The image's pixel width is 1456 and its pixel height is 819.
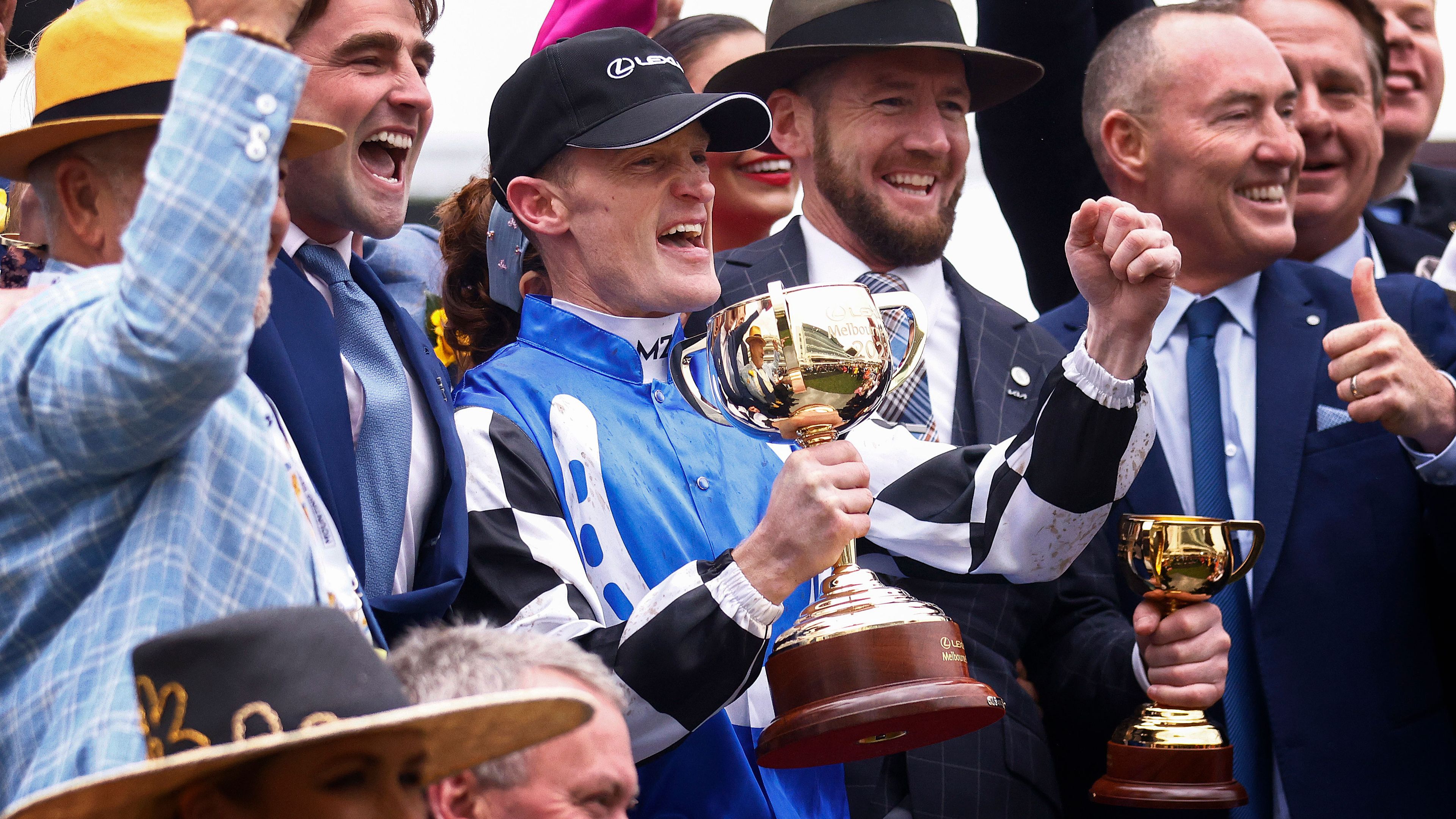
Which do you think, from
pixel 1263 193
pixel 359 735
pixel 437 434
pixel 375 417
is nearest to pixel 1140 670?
pixel 1263 193

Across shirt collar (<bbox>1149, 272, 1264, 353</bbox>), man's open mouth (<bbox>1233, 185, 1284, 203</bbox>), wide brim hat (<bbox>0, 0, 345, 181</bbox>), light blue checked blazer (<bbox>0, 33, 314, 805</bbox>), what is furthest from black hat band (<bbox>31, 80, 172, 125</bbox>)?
man's open mouth (<bbox>1233, 185, 1284, 203</bbox>)

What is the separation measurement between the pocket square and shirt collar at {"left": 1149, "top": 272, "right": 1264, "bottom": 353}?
12.3 inches

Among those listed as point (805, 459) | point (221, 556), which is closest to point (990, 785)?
point (805, 459)

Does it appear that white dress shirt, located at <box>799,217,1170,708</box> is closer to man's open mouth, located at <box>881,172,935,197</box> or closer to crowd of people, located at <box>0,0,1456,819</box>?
crowd of people, located at <box>0,0,1456,819</box>

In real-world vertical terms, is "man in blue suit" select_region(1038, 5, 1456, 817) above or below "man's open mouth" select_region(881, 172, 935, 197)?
below

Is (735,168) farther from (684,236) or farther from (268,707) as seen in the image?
(268,707)

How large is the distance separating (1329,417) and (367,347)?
2.44 metres

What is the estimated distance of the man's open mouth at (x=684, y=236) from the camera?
3.37 metres

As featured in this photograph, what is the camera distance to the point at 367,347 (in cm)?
305

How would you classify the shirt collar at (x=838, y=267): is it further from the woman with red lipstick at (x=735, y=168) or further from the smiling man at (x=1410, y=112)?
the smiling man at (x=1410, y=112)

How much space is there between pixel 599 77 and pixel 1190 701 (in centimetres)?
185

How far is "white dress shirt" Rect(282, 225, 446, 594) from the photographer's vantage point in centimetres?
291

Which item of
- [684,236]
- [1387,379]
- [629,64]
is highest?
[629,64]

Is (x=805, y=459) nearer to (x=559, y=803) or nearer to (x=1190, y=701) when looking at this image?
(x=559, y=803)
